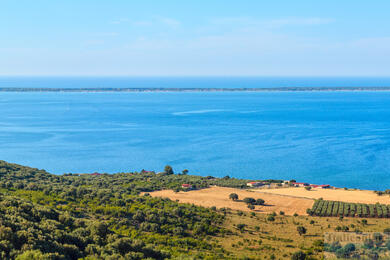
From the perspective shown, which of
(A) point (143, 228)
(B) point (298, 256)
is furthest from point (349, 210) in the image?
(A) point (143, 228)

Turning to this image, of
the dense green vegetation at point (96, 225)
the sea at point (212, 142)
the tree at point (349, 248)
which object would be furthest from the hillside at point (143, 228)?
the sea at point (212, 142)

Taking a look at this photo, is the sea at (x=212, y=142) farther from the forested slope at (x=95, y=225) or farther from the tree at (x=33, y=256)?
the tree at (x=33, y=256)

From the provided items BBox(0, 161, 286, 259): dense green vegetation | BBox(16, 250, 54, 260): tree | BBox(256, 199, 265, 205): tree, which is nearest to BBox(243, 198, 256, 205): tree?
BBox(256, 199, 265, 205): tree

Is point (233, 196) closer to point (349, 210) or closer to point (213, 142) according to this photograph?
point (349, 210)

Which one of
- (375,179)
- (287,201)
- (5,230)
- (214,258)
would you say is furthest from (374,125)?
(5,230)

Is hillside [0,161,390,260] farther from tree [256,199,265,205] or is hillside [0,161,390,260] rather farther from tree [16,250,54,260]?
tree [256,199,265,205]

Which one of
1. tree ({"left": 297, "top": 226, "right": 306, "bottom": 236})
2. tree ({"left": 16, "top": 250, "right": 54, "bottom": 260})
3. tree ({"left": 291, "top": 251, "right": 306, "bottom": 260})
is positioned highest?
tree ({"left": 16, "top": 250, "right": 54, "bottom": 260})
